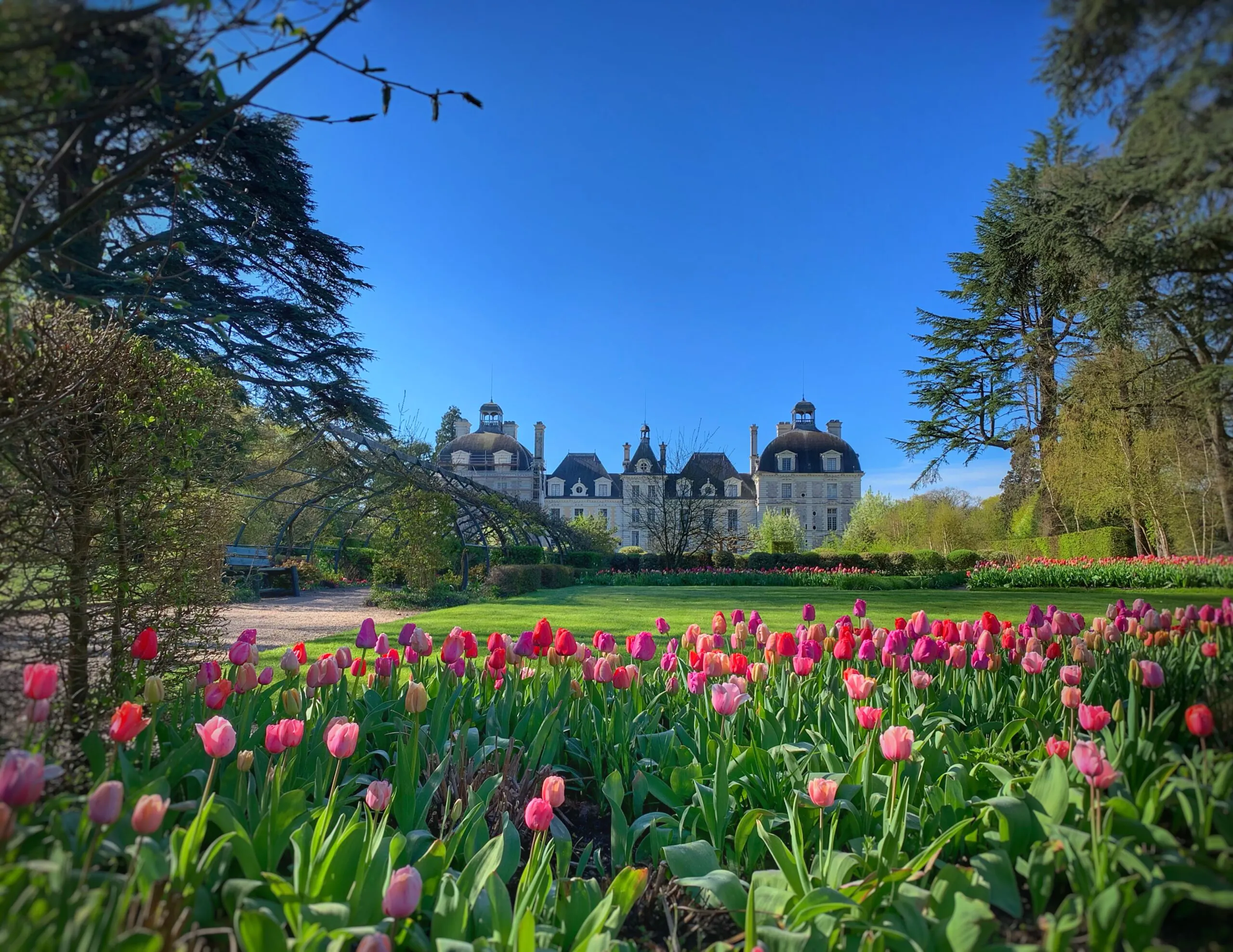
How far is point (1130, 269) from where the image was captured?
135 centimetres

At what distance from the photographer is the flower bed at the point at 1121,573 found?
6.53ft

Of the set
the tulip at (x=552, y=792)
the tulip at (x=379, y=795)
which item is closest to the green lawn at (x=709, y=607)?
the tulip at (x=552, y=792)

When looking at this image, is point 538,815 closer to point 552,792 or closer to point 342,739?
point 552,792

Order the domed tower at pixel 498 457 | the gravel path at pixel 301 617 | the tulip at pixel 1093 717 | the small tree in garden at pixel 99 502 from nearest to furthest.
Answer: the tulip at pixel 1093 717 < the small tree in garden at pixel 99 502 < the gravel path at pixel 301 617 < the domed tower at pixel 498 457

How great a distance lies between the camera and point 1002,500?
3680 mm

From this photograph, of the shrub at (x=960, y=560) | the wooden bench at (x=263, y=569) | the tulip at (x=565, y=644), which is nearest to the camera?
the tulip at (x=565, y=644)

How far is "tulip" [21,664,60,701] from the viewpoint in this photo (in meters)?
1.37

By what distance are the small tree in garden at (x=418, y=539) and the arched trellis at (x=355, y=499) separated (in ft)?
0.98

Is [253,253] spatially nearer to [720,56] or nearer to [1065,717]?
[720,56]

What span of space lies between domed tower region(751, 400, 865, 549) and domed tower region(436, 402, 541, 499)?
15440mm

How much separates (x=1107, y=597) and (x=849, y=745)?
3334 millimetres

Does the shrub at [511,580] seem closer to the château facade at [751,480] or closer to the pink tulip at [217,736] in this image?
the pink tulip at [217,736]

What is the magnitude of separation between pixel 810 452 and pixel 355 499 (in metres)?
38.0

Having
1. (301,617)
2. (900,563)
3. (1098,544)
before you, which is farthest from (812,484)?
(1098,544)
